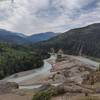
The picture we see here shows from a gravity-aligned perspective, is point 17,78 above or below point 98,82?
below

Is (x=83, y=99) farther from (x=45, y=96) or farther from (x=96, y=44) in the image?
(x=96, y=44)

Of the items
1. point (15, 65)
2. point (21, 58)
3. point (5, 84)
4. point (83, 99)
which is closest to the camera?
point (83, 99)

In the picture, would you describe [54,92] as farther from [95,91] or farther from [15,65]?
[15,65]

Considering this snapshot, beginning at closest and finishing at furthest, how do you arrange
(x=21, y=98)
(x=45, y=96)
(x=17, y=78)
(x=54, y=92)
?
(x=45, y=96), (x=54, y=92), (x=21, y=98), (x=17, y=78)

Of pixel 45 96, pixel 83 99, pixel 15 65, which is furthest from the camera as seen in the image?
pixel 15 65

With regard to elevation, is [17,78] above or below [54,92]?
below

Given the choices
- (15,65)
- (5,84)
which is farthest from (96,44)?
(5,84)

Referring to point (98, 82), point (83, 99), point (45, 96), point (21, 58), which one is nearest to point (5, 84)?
point (98, 82)

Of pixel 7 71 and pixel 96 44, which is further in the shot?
pixel 96 44

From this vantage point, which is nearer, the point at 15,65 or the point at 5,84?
the point at 5,84
